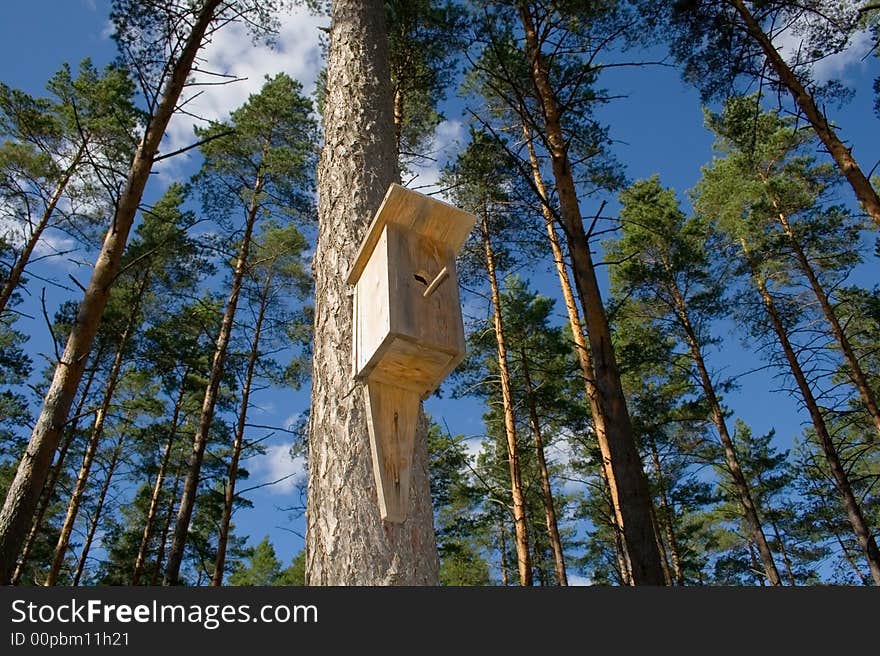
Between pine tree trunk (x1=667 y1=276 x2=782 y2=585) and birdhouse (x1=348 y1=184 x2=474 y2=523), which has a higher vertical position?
pine tree trunk (x1=667 y1=276 x2=782 y2=585)

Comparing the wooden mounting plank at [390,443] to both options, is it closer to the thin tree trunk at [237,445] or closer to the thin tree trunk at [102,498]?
the thin tree trunk at [237,445]

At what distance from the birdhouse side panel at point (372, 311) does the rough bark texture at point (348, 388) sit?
28 cm

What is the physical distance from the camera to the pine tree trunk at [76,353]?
3.89 meters

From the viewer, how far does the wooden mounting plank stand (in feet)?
5.83

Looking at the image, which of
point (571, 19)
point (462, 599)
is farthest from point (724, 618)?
point (571, 19)

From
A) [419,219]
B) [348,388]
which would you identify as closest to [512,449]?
[348,388]

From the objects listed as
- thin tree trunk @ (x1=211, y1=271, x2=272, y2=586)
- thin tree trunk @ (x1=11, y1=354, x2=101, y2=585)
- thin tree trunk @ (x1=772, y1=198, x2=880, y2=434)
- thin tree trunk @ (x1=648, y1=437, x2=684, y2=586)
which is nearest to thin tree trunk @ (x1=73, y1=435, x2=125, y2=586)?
thin tree trunk @ (x1=11, y1=354, x2=101, y2=585)

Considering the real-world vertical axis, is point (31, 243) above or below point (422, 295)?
above

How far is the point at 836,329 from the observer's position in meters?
11.6

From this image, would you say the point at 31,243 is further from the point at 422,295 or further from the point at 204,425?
the point at 422,295

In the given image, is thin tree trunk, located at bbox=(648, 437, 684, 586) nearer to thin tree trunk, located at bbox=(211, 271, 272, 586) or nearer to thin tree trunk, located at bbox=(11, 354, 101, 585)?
thin tree trunk, located at bbox=(211, 271, 272, 586)

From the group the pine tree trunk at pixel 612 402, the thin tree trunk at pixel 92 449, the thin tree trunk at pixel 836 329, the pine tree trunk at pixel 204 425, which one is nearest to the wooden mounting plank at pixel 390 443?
the pine tree trunk at pixel 612 402

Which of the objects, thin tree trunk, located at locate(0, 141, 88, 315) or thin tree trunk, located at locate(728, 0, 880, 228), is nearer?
thin tree trunk, located at locate(728, 0, 880, 228)

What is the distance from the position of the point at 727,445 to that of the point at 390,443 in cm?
1281
